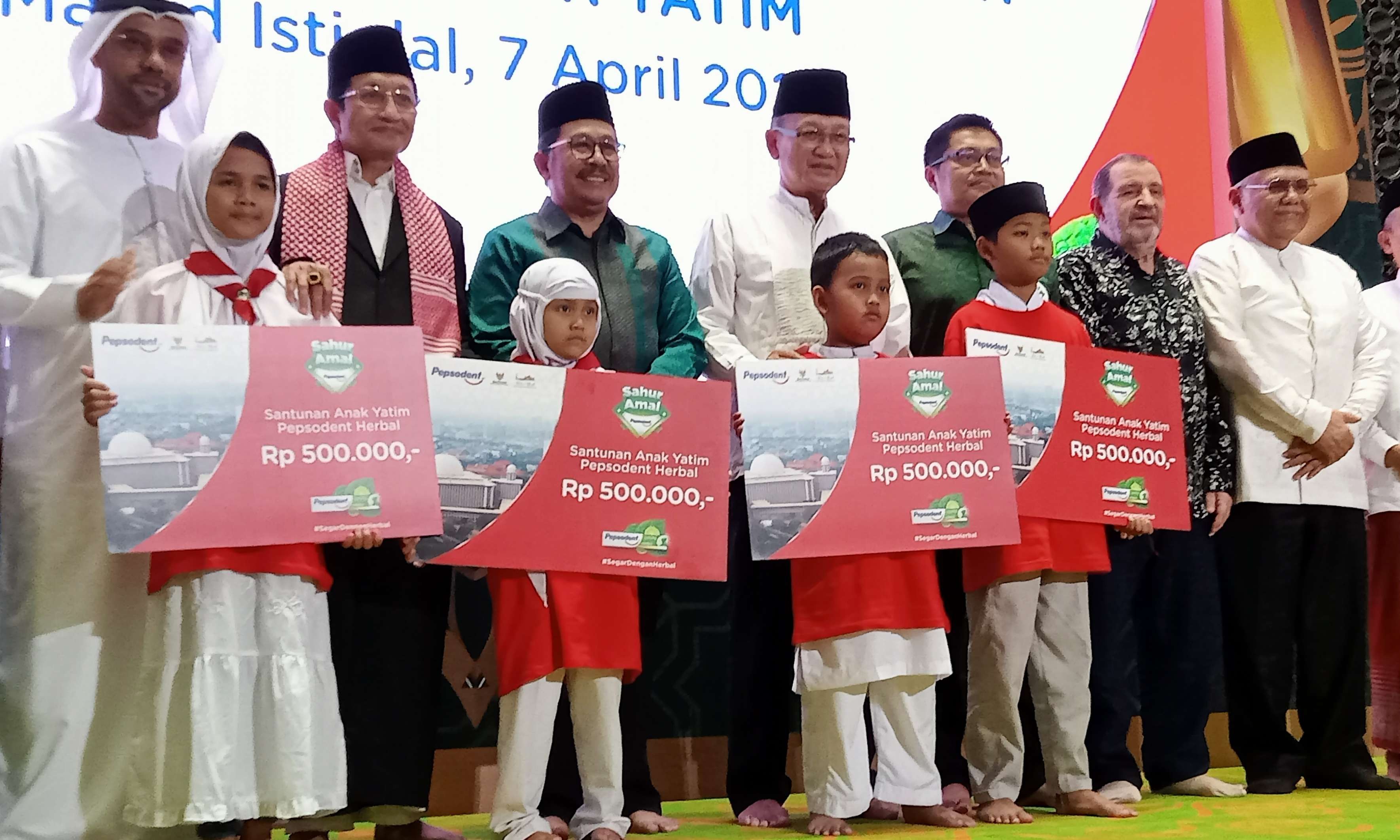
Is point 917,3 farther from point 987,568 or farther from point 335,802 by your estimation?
point 335,802

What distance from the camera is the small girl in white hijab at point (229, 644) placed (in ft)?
8.45

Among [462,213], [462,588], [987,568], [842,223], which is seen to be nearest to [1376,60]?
[842,223]

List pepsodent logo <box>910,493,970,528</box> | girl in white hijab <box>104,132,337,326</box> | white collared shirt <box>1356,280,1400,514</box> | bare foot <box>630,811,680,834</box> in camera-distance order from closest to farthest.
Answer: girl in white hijab <box>104,132,337,326</box>
pepsodent logo <box>910,493,970,528</box>
bare foot <box>630,811,680,834</box>
white collared shirt <box>1356,280,1400,514</box>

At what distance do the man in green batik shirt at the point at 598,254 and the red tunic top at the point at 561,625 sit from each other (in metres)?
0.65

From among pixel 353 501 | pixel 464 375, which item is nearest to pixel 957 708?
pixel 464 375

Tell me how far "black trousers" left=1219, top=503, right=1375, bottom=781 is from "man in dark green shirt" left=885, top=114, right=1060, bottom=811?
81cm

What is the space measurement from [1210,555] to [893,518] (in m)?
1.30

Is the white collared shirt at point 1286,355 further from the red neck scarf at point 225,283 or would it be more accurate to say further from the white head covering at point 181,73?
the white head covering at point 181,73

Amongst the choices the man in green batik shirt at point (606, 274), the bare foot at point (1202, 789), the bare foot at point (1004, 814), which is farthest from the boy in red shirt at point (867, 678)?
the bare foot at point (1202, 789)

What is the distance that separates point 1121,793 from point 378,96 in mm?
2629

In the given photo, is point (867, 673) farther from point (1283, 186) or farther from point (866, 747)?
point (1283, 186)

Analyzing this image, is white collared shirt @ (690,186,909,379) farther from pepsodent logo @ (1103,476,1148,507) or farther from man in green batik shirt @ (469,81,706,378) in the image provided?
pepsodent logo @ (1103,476,1148,507)

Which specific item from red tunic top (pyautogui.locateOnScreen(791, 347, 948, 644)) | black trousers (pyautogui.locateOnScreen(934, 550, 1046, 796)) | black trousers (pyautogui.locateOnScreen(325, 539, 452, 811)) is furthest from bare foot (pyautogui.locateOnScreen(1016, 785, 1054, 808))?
black trousers (pyautogui.locateOnScreen(325, 539, 452, 811))

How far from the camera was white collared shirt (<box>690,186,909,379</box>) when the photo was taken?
3605 mm
